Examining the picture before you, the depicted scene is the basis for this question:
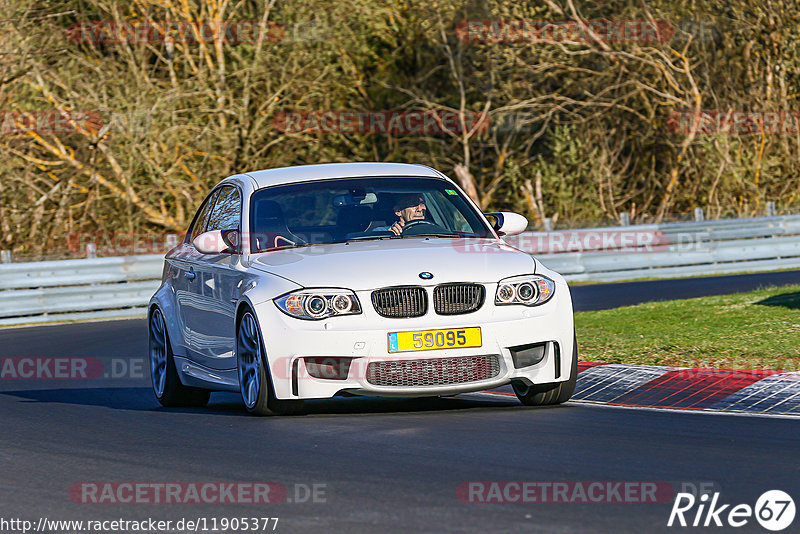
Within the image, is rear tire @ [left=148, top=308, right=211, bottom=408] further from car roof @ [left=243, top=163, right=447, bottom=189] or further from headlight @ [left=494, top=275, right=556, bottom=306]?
headlight @ [left=494, top=275, right=556, bottom=306]

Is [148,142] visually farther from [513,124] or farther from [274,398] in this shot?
[274,398]

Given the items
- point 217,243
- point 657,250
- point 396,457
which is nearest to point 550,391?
point 396,457

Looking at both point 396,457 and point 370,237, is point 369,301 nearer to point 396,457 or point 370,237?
point 370,237

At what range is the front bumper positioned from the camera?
8.23 m

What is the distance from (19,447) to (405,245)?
2.68 meters

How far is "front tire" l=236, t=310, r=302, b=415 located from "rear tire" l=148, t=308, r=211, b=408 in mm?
1462

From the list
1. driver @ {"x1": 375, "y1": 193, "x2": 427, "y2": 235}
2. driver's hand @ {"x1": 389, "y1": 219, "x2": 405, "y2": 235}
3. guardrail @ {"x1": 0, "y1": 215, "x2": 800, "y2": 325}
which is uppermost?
driver @ {"x1": 375, "y1": 193, "x2": 427, "y2": 235}

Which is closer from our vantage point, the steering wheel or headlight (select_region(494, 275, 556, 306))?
headlight (select_region(494, 275, 556, 306))

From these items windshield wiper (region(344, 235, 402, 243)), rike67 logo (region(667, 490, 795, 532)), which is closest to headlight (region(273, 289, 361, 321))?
windshield wiper (region(344, 235, 402, 243))

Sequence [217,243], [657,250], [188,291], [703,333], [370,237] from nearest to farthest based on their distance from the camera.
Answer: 1. [370,237]
2. [217,243]
3. [188,291]
4. [703,333]
5. [657,250]

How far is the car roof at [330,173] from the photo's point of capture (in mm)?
9828

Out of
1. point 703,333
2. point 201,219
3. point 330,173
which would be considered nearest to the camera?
point 330,173

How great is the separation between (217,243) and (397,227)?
123cm

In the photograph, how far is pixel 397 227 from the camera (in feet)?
31.0
